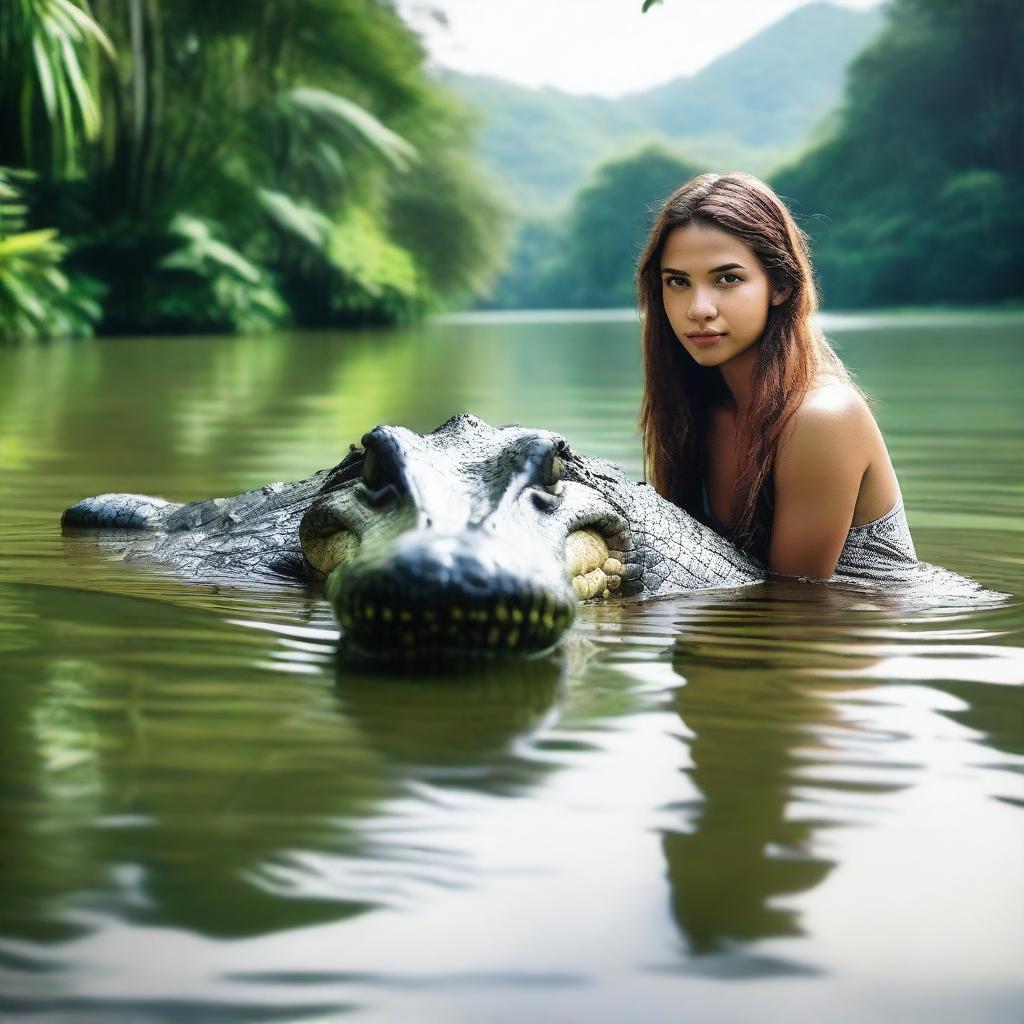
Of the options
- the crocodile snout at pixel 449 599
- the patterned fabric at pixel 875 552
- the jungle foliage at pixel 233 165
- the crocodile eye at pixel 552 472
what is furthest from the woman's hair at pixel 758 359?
the jungle foliage at pixel 233 165

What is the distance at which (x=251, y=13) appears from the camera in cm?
3014

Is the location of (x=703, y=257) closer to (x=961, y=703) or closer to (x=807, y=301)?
(x=807, y=301)

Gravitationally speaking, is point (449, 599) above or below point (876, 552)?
above

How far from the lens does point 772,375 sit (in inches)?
165

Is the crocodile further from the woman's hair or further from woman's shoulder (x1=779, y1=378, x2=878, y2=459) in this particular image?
woman's shoulder (x1=779, y1=378, x2=878, y2=459)

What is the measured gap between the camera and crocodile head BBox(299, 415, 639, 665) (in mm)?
2883

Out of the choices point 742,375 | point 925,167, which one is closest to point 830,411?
point 742,375

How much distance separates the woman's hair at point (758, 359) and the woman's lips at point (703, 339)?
139 mm

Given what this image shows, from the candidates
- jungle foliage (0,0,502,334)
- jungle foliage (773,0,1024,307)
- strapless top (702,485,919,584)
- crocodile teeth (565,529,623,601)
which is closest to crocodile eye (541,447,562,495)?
crocodile teeth (565,529,623,601)

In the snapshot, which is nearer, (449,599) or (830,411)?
(449,599)

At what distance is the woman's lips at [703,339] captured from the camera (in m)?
4.25

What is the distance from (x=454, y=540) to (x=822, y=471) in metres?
1.56

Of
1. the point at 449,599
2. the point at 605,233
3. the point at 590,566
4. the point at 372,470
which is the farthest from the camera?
the point at 605,233

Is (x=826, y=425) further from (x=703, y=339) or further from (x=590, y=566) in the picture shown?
(x=590, y=566)
